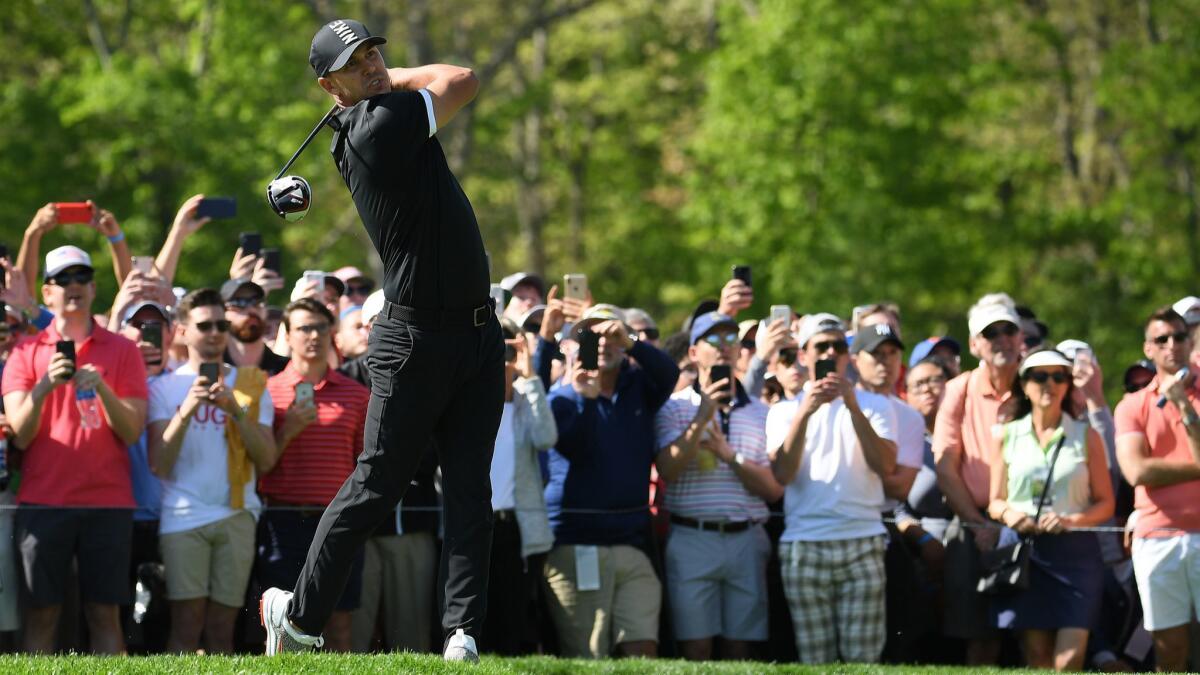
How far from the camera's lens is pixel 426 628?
10.4m

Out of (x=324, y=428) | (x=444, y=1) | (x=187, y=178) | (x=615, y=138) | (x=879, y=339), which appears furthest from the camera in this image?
(x=615, y=138)

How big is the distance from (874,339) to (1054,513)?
61.9 inches

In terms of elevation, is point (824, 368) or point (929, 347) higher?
point (929, 347)

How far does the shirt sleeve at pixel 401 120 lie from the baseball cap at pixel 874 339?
512 centimetres

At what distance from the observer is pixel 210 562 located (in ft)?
32.8

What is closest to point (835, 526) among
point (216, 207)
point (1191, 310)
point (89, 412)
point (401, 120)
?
point (1191, 310)

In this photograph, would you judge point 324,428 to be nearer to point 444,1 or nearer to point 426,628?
point 426,628

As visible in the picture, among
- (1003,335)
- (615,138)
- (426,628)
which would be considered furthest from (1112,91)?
(426,628)

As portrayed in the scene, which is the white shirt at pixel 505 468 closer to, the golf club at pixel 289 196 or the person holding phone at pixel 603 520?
the person holding phone at pixel 603 520

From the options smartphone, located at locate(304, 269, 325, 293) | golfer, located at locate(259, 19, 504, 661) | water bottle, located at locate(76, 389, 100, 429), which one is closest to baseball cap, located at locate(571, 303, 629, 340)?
smartphone, located at locate(304, 269, 325, 293)

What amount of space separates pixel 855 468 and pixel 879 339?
1024 mm

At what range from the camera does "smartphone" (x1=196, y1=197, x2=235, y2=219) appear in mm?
11805

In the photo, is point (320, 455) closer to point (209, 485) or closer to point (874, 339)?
point (209, 485)

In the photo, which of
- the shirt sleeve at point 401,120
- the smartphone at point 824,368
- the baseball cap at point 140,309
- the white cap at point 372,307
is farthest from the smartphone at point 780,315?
the shirt sleeve at point 401,120
